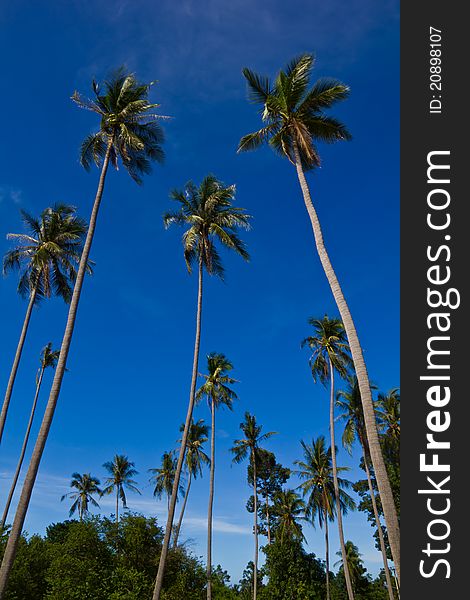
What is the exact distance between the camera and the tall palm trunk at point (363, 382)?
8.92 meters

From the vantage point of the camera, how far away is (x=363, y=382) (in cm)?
1098

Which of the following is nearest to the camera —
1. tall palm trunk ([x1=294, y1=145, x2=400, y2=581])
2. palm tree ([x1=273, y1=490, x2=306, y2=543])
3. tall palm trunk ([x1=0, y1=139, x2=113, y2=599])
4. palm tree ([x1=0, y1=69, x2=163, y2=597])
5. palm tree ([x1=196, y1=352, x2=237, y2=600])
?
tall palm trunk ([x1=294, y1=145, x2=400, y2=581])

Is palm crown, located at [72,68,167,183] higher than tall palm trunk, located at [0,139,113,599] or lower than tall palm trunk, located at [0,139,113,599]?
higher

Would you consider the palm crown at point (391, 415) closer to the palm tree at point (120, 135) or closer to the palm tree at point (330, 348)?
the palm tree at point (330, 348)

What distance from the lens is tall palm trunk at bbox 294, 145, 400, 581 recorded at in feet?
29.3

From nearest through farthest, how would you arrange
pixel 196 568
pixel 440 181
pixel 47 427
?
pixel 440 181 < pixel 47 427 < pixel 196 568

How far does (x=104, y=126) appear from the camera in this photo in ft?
63.4

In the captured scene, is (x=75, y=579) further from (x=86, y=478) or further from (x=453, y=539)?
(x=86, y=478)

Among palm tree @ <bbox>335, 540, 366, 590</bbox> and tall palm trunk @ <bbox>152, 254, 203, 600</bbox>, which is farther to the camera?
palm tree @ <bbox>335, 540, 366, 590</bbox>

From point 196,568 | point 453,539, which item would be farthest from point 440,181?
point 196,568

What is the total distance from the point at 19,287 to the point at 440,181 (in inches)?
951

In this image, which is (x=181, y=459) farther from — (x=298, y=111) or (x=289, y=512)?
(x=289, y=512)

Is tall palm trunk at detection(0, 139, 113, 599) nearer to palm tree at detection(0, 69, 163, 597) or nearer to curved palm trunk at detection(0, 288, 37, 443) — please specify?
palm tree at detection(0, 69, 163, 597)

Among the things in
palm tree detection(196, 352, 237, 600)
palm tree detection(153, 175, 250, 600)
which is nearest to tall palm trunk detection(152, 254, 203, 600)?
palm tree detection(153, 175, 250, 600)
